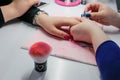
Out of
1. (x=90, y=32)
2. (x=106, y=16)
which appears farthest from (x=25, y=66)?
(x=106, y=16)

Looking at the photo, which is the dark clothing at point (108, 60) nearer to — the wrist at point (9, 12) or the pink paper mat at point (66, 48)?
the pink paper mat at point (66, 48)

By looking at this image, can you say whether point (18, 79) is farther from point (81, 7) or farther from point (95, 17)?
point (81, 7)

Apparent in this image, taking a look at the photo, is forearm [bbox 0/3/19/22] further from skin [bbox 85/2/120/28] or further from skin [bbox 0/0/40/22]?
skin [bbox 85/2/120/28]

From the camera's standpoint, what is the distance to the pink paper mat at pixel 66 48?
595mm

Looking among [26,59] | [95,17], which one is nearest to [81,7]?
[95,17]

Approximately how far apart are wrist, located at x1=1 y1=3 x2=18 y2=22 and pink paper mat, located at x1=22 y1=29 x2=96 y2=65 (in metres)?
0.13

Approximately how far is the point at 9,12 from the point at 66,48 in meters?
0.28

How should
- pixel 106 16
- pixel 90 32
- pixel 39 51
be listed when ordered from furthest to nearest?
pixel 106 16 < pixel 90 32 < pixel 39 51

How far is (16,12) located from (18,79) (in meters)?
0.33

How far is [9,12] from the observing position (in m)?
0.75

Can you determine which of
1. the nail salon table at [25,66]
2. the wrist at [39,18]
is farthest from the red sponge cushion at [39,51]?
the wrist at [39,18]

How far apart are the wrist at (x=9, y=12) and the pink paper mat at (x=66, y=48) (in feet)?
0.44

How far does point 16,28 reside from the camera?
0.74m

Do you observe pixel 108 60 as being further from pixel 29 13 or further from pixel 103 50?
pixel 29 13
